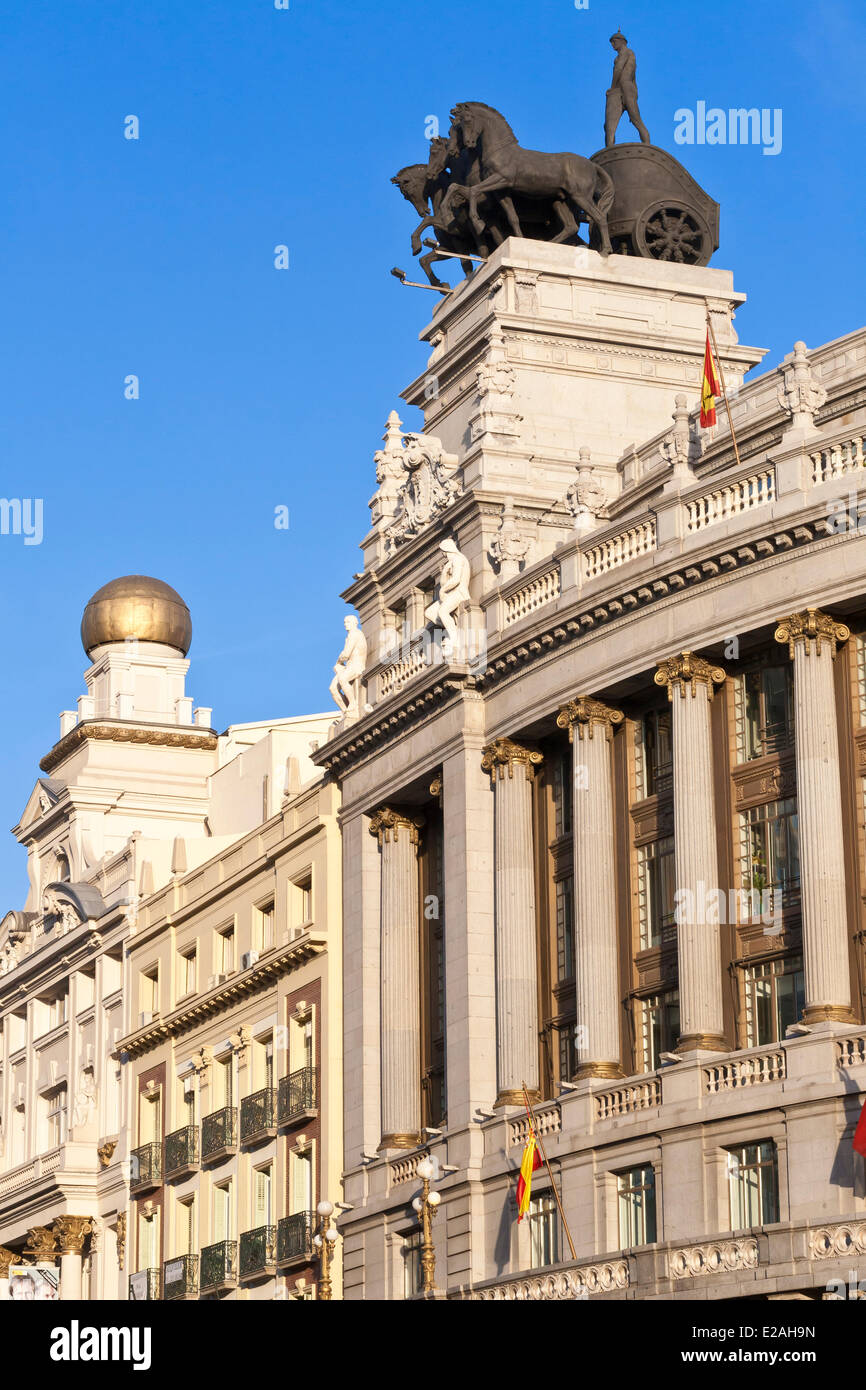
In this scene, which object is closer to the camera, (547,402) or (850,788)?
(850,788)

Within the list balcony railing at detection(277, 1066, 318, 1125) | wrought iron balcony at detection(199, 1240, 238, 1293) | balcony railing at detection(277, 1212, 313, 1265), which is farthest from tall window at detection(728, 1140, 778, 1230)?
wrought iron balcony at detection(199, 1240, 238, 1293)

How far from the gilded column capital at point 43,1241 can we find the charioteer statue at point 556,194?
112 ft

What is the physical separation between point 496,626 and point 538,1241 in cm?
1373

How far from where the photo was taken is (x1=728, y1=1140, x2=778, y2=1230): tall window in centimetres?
4619

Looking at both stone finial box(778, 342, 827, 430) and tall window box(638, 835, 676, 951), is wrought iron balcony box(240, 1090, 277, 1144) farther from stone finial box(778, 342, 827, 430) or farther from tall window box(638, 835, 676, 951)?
stone finial box(778, 342, 827, 430)

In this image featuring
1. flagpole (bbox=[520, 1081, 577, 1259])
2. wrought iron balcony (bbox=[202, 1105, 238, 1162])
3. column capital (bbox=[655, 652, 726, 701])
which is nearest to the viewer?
column capital (bbox=[655, 652, 726, 701])

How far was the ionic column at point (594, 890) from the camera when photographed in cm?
5166

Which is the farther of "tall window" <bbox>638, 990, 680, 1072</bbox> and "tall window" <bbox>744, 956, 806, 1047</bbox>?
"tall window" <bbox>638, 990, 680, 1072</bbox>

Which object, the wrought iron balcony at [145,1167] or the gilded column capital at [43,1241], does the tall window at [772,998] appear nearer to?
the wrought iron balcony at [145,1167]

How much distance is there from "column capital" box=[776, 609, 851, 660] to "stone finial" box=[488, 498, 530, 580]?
35.1 ft

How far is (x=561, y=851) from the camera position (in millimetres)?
55469

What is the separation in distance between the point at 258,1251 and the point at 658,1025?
18321 mm
